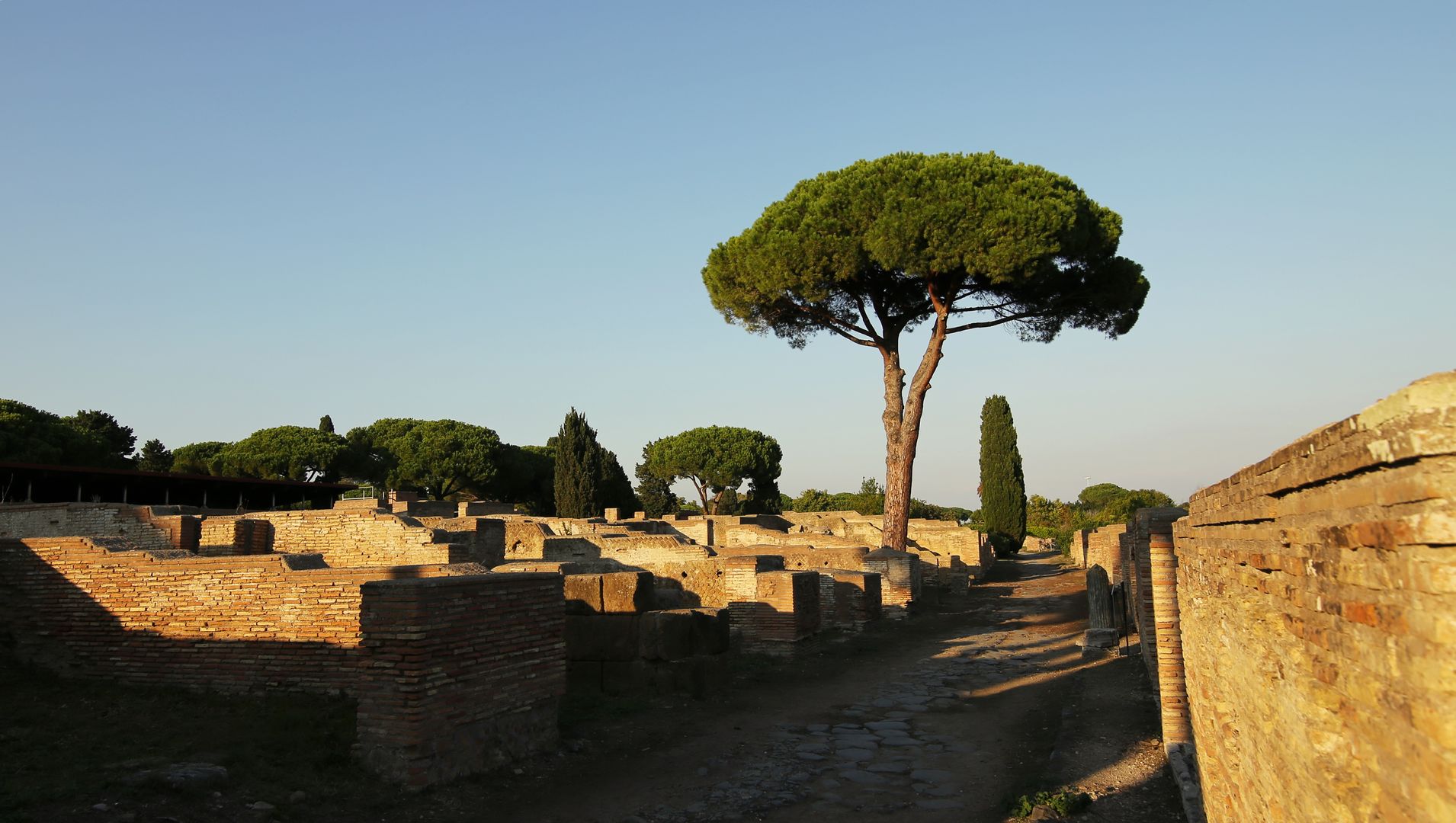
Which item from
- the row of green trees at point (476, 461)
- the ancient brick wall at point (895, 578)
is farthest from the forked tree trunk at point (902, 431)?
the row of green trees at point (476, 461)

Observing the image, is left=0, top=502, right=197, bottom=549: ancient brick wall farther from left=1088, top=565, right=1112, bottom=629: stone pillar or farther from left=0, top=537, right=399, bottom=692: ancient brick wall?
left=1088, top=565, right=1112, bottom=629: stone pillar

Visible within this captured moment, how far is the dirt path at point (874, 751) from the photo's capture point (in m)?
6.14

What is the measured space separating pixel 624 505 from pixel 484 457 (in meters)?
7.85

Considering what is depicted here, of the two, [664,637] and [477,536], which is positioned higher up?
[477,536]

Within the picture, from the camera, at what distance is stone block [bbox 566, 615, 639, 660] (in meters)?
9.28

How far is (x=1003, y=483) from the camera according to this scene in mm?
38469

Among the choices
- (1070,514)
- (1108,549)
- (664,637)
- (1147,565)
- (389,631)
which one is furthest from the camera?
(1070,514)

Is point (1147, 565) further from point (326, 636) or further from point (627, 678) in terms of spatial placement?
point (326, 636)

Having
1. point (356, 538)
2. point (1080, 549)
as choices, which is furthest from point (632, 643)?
point (1080, 549)

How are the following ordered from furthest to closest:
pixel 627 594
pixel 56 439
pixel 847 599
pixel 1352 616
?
pixel 56 439 → pixel 847 599 → pixel 627 594 → pixel 1352 616

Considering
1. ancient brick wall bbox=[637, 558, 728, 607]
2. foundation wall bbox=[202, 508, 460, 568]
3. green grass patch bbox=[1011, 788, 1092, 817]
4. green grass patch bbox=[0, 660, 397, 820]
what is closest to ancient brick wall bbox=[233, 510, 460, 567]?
foundation wall bbox=[202, 508, 460, 568]

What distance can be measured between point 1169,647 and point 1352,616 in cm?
529

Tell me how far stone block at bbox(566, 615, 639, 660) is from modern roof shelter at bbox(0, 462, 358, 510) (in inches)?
698

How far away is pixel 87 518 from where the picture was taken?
586 inches
